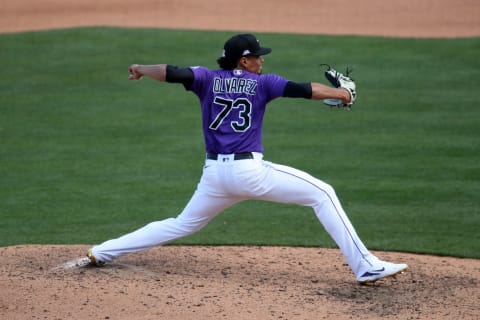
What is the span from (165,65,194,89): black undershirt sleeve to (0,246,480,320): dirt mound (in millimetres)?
1494

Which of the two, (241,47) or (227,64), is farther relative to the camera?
(227,64)

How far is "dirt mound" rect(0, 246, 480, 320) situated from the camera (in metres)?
5.62

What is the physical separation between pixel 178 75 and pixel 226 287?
1580mm

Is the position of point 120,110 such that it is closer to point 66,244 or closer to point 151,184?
point 151,184

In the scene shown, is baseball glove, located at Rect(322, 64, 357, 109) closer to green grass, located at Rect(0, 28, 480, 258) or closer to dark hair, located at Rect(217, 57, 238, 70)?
dark hair, located at Rect(217, 57, 238, 70)

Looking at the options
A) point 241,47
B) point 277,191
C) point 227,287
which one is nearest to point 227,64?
point 241,47

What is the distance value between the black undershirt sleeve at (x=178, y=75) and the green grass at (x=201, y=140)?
6.90 feet

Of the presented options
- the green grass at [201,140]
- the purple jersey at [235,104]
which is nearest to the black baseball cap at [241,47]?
the purple jersey at [235,104]

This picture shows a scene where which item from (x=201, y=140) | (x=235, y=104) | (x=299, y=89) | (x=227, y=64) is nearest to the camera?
(x=299, y=89)

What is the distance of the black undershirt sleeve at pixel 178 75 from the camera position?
5934mm

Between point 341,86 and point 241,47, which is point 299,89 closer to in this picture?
point 341,86

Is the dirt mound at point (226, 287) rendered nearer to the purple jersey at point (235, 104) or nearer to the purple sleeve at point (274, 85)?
the purple jersey at point (235, 104)

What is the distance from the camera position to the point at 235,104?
6.00m

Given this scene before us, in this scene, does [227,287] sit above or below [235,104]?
below
